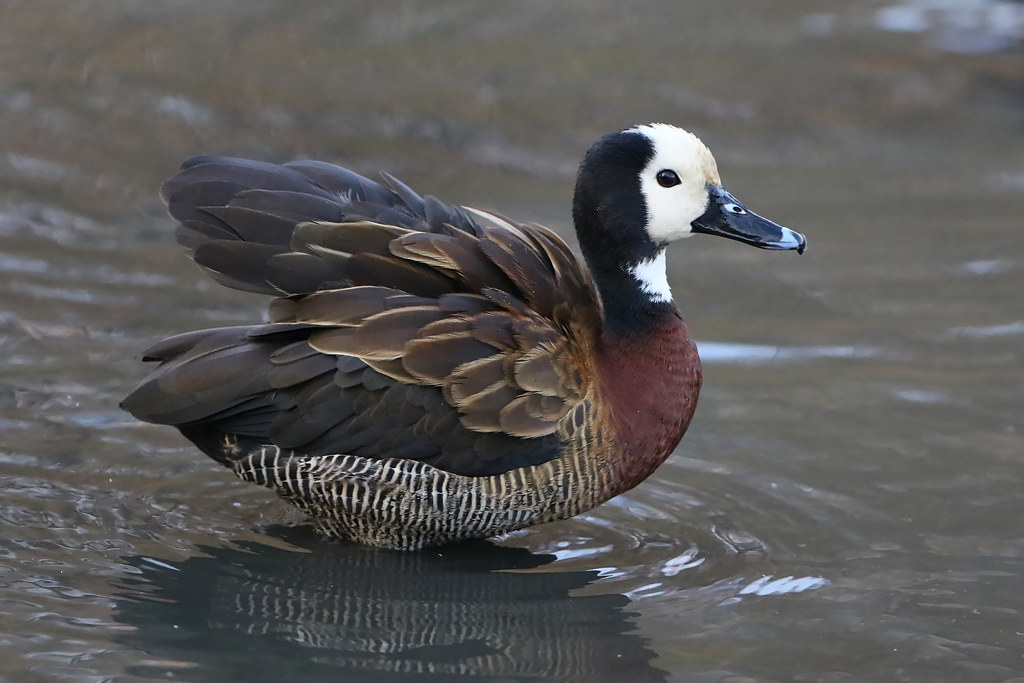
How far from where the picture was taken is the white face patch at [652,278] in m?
6.21

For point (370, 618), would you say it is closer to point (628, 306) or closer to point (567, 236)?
point (628, 306)

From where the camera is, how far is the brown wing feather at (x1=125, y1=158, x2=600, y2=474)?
19.1 feet

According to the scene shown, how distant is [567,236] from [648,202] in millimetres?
3355

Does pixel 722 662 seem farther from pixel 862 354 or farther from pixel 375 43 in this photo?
pixel 375 43

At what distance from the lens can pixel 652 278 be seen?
623cm

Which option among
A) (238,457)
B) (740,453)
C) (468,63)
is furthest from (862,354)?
(468,63)

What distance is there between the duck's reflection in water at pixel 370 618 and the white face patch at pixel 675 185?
146cm

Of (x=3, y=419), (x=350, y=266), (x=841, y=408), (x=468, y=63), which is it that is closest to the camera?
(x=350, y=266)

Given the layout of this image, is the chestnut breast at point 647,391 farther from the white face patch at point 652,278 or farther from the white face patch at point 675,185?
the white face patch at point 675,185

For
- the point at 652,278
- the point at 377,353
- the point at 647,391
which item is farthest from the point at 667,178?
the point at 377,353

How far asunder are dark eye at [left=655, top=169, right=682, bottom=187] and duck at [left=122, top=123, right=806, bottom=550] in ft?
0.04

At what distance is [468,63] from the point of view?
1233cm

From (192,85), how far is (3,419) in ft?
17.1

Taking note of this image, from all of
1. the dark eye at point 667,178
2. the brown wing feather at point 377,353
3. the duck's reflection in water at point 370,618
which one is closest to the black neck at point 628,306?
the brown wing feather at point 377,353
